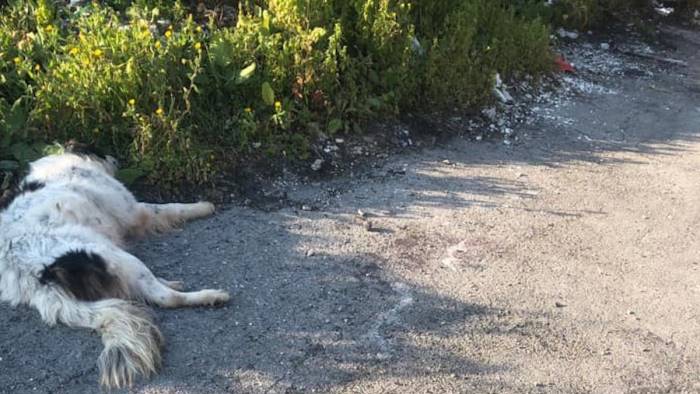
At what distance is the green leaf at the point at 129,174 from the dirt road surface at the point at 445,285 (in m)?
0.58

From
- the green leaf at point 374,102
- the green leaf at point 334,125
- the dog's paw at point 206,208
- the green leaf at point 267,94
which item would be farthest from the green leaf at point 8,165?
the green leaf at point 374,102

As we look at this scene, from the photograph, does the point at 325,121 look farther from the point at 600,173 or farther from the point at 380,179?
the point at 600,173

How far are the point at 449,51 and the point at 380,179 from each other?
6.07 ft

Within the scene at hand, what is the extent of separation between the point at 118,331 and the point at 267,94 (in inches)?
104

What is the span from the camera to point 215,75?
224 inches

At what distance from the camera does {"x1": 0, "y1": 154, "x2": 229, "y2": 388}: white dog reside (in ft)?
11.6

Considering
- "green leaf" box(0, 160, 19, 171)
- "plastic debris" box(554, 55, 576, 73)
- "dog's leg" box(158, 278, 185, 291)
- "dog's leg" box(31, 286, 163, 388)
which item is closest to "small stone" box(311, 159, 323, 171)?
"dog's leg" box(158, 278, 185, 291)

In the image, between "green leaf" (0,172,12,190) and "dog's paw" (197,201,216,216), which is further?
"dog's paw" (197,201,216,216)

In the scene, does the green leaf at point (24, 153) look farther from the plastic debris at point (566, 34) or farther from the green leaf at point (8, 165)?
the plastic debris at point (566, 34)

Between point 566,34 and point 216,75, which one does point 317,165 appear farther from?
point 566,34

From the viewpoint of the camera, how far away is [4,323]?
384 centimetres

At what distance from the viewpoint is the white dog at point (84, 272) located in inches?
139

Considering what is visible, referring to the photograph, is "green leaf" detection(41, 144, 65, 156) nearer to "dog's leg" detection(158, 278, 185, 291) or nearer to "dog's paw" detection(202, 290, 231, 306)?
"dog's leg" detection(158, 278, 185, 291)

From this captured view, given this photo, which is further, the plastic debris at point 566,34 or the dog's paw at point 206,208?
the plastic debris at point 566,34
